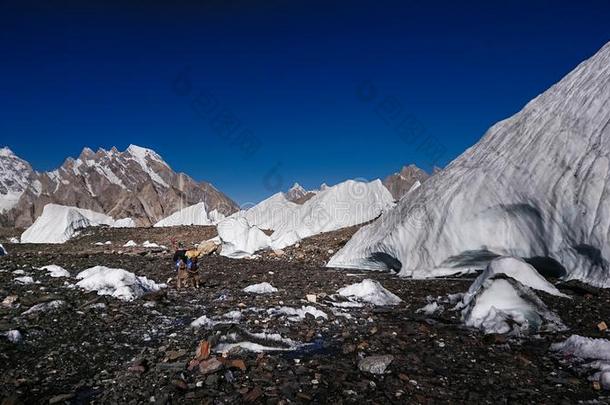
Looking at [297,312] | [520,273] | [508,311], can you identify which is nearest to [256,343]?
[297,312]

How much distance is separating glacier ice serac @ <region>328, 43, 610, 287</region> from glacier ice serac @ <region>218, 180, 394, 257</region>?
1082 cm

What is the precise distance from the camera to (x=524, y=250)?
1265cm

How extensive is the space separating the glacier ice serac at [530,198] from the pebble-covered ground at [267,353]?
7.12ft

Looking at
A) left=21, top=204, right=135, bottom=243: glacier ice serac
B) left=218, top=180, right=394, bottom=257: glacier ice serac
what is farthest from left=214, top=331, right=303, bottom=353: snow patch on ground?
left=21, top=204, right=135, bottom=243: glacier ice serac

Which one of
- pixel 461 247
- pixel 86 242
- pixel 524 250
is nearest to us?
pixel 524 250

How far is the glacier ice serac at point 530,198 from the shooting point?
36.1 ft

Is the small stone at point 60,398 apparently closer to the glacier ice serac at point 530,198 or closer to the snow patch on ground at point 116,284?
the snow patch on ground at point 116,284

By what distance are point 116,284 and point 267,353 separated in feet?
20.5

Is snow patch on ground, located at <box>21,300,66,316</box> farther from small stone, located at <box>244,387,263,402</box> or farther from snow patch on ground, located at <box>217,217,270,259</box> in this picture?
snow patch on ground, located at <box>217,217,270,259</box>

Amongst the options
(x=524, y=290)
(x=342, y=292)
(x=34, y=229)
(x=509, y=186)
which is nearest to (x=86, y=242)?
(x=34, y=229)

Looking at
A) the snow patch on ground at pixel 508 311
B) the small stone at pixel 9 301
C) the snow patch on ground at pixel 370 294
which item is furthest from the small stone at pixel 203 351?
the small stone at pixel 9 301

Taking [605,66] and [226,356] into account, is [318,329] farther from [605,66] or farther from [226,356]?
[605,66]

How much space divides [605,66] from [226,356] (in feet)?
44.5

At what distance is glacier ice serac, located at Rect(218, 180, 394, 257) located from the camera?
87.0ft
